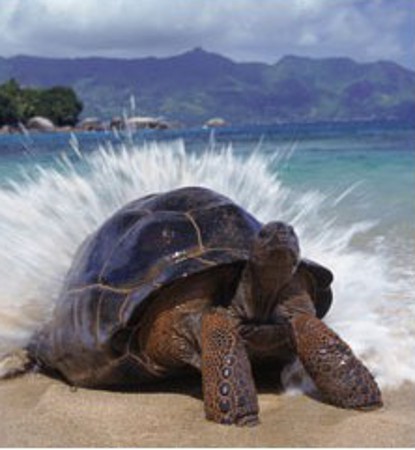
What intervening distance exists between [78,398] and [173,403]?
0.37 m

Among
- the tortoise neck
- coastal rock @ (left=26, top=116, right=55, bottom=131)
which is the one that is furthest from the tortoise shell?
coastal rock @ (left=26, top=116, right=55, bottom=131)

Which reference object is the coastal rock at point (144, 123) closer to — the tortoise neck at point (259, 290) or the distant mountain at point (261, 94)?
the tortoise neck at point (259, 290)

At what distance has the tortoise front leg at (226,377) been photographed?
2756mm

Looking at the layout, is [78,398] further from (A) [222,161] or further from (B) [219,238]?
(A) [222,161]

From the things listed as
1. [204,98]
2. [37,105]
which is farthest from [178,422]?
[204,98]

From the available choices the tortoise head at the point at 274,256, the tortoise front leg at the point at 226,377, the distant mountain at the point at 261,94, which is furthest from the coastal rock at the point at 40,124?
the tortoise front leg at the point at 226,377

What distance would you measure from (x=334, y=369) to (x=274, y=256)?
0.44 meters

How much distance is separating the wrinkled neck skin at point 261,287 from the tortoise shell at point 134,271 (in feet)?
0.32

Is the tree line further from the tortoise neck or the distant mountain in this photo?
the tortoise neck

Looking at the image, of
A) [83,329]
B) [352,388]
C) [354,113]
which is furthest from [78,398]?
[354,113]

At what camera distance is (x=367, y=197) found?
11.0 meters

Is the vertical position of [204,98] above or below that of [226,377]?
below

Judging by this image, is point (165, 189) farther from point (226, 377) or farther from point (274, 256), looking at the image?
point (226, 377)

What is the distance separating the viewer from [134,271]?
3.22 meters
